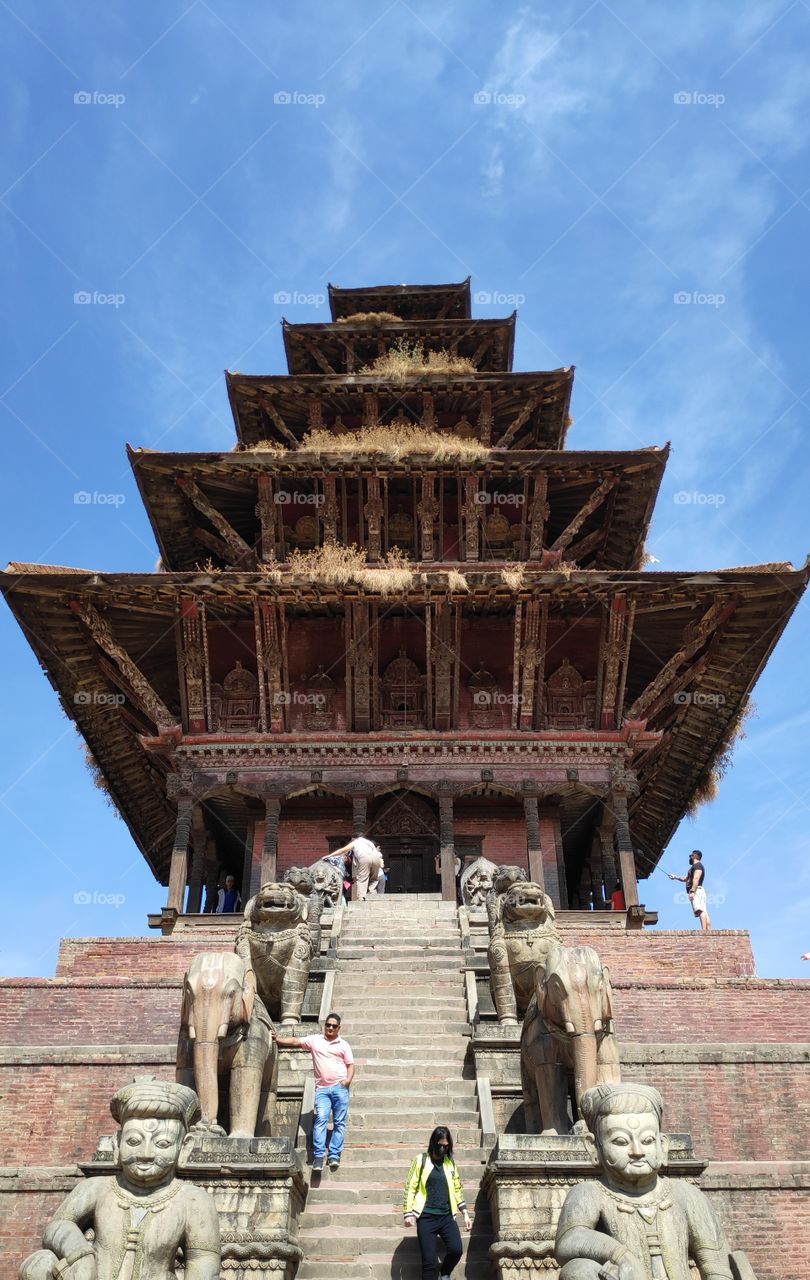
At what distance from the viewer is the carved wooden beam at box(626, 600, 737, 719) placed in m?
19.7

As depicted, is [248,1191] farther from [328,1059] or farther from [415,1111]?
[415,1111]

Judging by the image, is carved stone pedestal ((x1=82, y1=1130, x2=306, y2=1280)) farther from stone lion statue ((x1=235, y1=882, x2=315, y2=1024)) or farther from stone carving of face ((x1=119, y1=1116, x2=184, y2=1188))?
stone lion statue ((x1=235, y1=882, x2=315, y2=1024))

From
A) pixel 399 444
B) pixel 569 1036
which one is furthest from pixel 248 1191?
pixel 399 444

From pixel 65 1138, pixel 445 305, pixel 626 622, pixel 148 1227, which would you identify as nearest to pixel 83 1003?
pixel 65 1138

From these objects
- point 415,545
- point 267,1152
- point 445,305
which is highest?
point 445,305

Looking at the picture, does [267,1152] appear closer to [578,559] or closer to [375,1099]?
[375,1099]

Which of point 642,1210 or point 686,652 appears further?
point 686,652

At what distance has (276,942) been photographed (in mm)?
8867

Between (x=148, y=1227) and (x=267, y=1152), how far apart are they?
6.73 ft

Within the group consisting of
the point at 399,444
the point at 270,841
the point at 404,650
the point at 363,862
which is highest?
the point at 399,444

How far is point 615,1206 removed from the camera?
190 inches

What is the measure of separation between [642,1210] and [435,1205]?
7.11 ft

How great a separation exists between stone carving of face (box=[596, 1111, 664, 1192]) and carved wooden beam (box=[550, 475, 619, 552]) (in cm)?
1722

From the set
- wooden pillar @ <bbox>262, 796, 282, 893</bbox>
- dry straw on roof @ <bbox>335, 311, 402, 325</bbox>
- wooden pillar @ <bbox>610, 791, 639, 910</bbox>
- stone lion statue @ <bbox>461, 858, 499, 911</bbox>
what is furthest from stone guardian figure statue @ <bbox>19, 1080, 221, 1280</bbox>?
dry straw on roof @ <bbox>335, 311, 402, 325</bbox>
